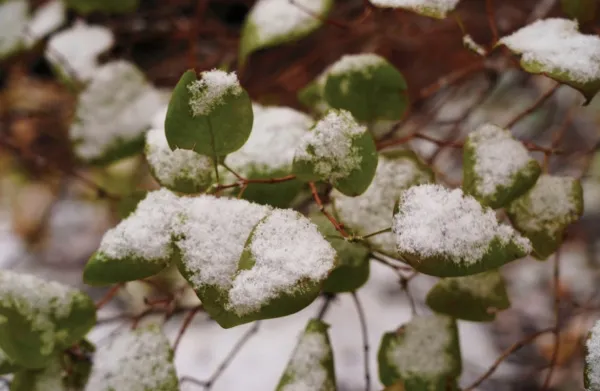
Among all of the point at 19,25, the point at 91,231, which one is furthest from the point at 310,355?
the point at 91,231

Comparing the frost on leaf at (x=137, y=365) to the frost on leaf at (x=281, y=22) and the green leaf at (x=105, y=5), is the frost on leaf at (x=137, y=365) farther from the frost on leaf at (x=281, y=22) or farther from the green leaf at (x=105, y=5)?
the green leaf at (x=105, y=5)

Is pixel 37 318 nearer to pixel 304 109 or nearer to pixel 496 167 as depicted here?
pixel 496 167

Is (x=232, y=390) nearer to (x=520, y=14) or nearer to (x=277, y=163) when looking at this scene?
(x=277, y=163)

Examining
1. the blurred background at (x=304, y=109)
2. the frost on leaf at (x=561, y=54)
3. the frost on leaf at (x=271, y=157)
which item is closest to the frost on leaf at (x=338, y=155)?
the frost on leaf at (x=271, y=157)

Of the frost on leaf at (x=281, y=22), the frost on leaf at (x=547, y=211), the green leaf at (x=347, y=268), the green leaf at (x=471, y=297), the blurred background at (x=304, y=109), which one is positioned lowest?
the blurred background at (x=304, y=109)

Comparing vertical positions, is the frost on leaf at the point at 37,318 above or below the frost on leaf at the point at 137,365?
above

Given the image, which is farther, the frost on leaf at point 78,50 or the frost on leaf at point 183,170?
the frost on leaf at point 78,50
